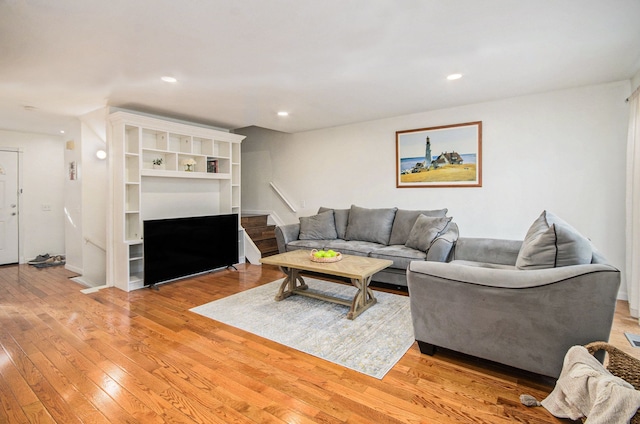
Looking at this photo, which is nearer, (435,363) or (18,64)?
(435,363)

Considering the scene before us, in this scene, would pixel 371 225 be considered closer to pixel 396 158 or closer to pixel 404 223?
pixel 404 223

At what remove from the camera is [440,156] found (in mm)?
4473

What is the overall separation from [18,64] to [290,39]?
7.92 feet

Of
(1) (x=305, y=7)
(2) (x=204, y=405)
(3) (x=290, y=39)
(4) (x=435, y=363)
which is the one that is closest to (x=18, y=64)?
(3) (x=290, y=39)

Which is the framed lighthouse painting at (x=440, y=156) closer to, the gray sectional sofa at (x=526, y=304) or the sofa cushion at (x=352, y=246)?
the sofa cushion at (x=352, y=246)

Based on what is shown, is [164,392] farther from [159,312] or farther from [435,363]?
[435,363]

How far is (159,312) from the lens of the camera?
3.24 m

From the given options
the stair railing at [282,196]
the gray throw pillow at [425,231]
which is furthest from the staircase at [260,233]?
the gray throw pillow at [425,231]

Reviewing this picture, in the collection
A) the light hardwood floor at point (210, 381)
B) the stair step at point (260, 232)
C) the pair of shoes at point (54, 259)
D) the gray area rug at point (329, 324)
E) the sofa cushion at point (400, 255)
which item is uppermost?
the stair step at point (260, 232)

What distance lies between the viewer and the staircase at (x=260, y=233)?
5637mm

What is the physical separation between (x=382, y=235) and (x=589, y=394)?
10.2 feet

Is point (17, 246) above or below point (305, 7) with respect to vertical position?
below

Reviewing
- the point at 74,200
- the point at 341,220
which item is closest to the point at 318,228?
the point at 341,220

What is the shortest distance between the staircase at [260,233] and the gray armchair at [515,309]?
375 cm
